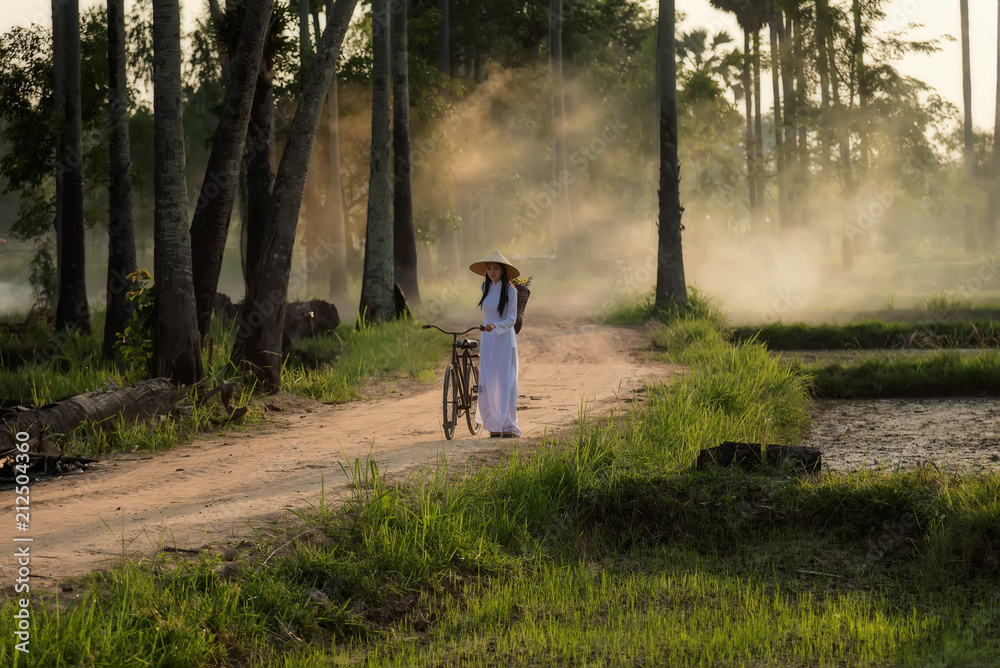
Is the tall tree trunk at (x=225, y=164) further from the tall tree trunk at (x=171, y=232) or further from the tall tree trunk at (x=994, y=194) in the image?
the tall tree trunk at (x=994, y=194)

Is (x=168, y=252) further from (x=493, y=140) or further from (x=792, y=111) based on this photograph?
(x=792, y=111)

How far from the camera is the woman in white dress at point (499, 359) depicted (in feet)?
33.1

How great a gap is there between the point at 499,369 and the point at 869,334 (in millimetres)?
12567

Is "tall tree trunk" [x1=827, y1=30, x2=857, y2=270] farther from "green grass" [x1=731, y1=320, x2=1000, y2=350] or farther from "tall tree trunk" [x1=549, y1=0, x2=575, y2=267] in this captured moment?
"green grass" [x1=731, y1=320, x2=1000, y2=350]

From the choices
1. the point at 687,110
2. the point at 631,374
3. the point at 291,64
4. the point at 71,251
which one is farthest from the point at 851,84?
the point at 71,251

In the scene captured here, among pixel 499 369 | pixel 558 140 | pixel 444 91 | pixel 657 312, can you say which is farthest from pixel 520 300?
pixel 558 140

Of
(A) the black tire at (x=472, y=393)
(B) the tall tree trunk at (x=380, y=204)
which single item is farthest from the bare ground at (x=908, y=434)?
(B) the tall tree trunk at (x=380, y=204)

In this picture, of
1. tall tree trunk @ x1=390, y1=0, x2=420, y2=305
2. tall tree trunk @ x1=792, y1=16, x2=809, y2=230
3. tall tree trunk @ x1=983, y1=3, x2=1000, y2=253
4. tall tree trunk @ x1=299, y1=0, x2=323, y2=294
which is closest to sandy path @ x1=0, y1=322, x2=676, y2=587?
tall tree trunk @ x1=390, y1=0, x2=420, y2=305

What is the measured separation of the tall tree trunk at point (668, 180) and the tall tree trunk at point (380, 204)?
19.9 ft

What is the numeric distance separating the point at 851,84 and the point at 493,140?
43.1 feet

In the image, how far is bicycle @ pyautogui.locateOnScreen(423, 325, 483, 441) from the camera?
9.98m

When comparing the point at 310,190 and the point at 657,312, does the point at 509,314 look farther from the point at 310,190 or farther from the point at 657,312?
the point at 310,190

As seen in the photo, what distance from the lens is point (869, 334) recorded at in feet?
66.5

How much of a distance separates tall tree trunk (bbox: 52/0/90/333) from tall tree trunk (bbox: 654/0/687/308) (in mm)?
11712
